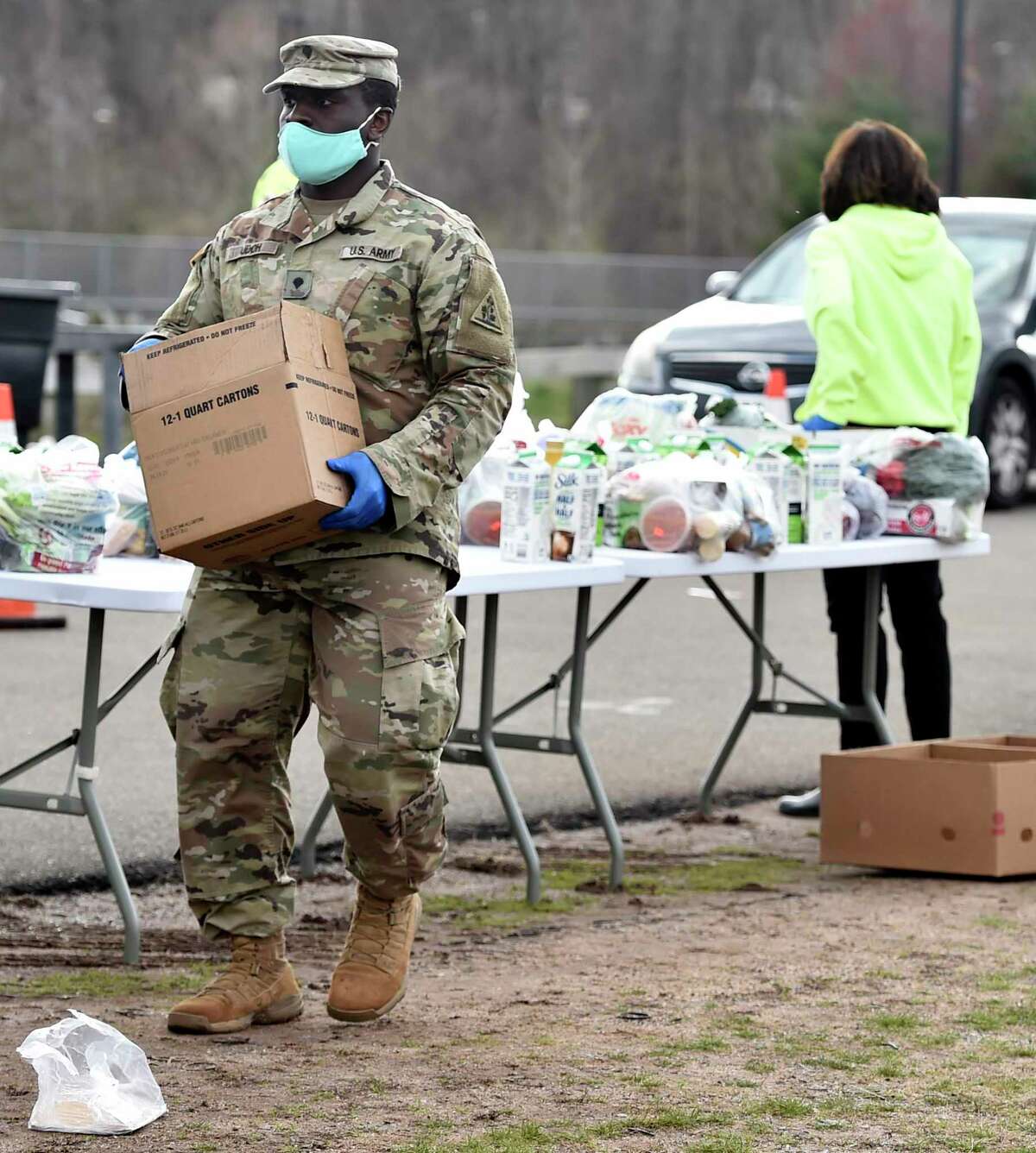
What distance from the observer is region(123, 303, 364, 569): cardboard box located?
14.5ft

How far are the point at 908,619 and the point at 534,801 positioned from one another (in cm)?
135

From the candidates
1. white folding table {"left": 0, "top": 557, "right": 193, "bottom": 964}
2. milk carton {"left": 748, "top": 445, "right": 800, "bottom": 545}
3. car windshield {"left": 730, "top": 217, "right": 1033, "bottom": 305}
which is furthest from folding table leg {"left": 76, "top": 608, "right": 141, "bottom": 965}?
car windshield {"left": 730, "top": 217, "right": 1033, "bottom": 305}

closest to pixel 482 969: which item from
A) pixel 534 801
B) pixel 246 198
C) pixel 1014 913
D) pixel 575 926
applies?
pixel 575 926

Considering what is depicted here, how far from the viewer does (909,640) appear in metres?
7.32

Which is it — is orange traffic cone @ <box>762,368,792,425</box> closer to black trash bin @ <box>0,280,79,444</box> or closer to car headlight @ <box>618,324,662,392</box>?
black trash bin @ <box>0,280,79,444</box>

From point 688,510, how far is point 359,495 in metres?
1.92

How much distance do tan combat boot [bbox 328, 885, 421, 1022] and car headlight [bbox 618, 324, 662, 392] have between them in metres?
10.5

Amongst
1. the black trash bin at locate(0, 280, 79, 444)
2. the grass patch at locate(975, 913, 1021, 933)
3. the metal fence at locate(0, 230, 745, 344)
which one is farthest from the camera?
the metal fence at locate(0, 230, 745, 344)

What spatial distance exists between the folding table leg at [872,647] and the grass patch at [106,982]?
255 centimetres

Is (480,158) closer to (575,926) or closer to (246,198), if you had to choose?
(246,198)

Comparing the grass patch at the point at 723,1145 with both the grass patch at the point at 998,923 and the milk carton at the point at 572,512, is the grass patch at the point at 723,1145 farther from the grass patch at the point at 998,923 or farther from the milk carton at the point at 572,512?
the milk carton at the point at 572,512

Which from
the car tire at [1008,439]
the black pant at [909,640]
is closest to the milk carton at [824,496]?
the black pant at [909,640]

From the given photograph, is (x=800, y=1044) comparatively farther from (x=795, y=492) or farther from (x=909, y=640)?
(x=909, y=640)

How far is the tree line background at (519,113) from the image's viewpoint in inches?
1881
